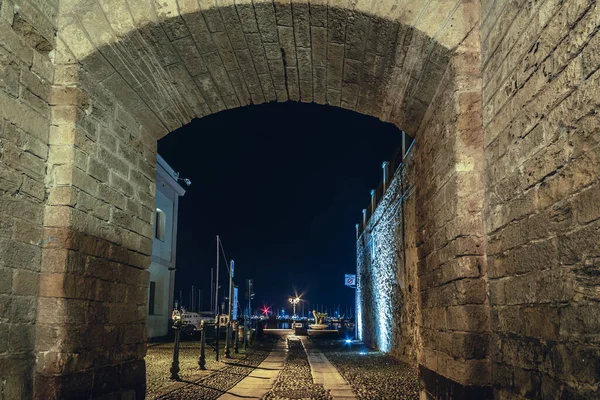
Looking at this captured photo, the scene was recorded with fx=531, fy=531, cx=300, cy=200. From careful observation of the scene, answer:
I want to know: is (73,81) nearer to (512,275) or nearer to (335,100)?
(335,100)

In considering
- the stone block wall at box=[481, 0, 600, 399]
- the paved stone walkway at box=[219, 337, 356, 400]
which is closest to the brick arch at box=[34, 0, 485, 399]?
the stone block wall at box=[481, 0, 600, 399]

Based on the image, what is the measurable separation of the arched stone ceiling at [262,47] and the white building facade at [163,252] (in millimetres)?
14175

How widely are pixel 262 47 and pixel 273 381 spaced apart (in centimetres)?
558

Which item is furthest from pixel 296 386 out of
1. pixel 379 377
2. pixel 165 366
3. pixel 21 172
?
pixel 21 172

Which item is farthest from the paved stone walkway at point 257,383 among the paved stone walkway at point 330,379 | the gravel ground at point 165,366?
the gravel ground at point 165,366

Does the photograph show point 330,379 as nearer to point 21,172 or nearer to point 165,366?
point 165,366

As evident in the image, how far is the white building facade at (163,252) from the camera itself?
64.6ft

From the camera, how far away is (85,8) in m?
4.44

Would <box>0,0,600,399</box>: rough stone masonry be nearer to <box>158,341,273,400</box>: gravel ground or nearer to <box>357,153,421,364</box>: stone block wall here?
<box>158,341,273,400</box>: gravel ground

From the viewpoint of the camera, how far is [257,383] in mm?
8172

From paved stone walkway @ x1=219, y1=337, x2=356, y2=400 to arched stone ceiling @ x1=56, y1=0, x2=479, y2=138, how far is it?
3.75 m

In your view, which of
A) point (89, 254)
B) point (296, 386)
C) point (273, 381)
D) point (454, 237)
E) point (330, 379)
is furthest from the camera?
point (330, 379)

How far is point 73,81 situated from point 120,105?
0.79 metres

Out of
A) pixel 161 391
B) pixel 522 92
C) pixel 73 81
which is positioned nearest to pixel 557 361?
pixel 522 92
